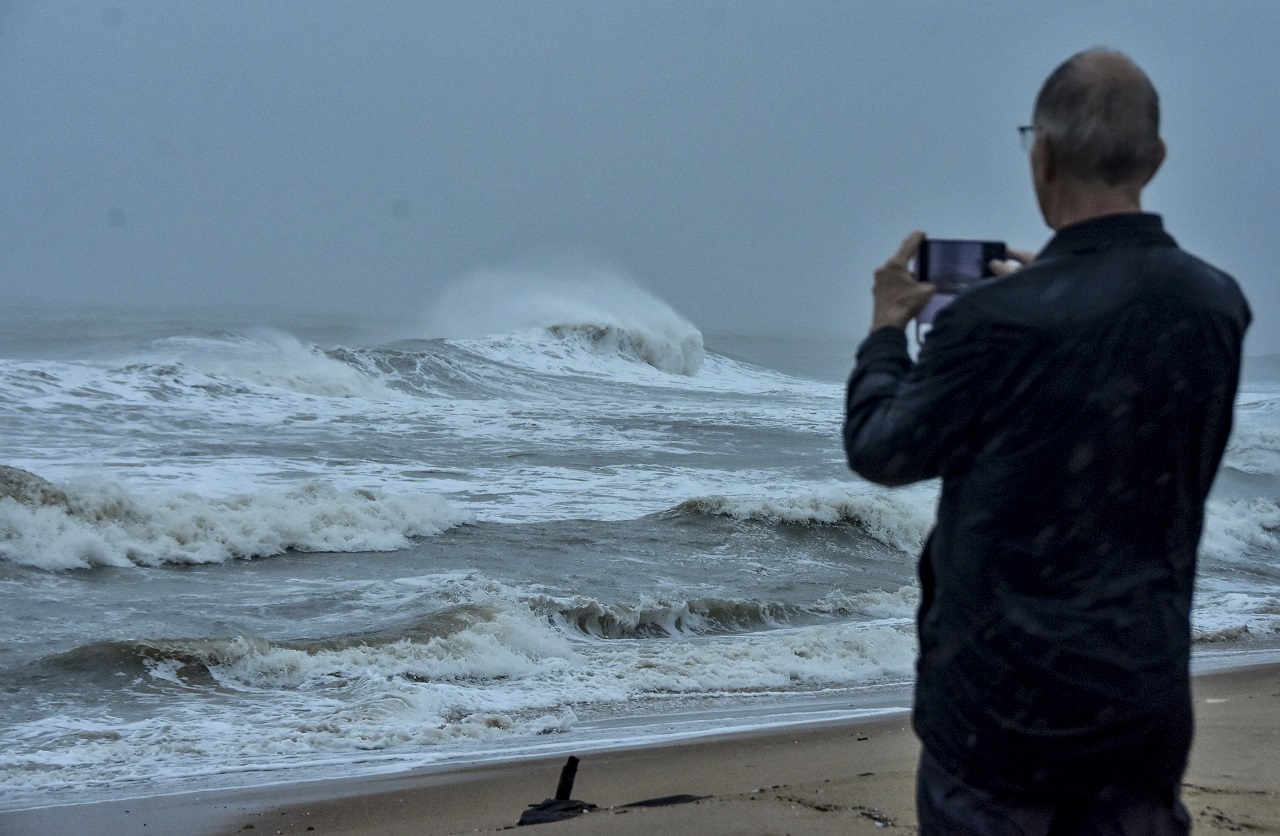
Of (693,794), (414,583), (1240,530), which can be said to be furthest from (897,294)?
(1240,530)

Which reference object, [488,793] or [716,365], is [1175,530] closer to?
[488,793]

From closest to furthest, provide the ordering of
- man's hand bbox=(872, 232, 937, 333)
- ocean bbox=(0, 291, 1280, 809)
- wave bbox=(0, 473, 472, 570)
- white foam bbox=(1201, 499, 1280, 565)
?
man's hand bbox=(872, 232, 937, 333) < ocean bbox=(0, 291, 1280, 809) < wave bbox=(0, 473, 472, 570) < white foam bbox=(1201, 499, 1280, 565)

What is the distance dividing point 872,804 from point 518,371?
26944 mm

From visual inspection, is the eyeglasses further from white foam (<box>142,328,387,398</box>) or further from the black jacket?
white foam (<box>142,328,387,398</box>)

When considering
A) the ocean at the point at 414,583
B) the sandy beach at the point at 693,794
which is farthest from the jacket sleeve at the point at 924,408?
the ocean at the point at 414,583

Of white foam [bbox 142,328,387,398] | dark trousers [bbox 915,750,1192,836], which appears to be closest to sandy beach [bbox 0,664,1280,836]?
dark trousers [bbox 915,750,1192,836]

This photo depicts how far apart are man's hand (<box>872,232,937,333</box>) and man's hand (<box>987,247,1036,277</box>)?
10 centimetres

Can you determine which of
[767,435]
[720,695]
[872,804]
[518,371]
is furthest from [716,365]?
[872,804]

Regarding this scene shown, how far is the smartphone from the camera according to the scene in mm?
1519

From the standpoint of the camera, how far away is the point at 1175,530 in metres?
1.29

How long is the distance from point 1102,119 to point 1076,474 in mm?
401

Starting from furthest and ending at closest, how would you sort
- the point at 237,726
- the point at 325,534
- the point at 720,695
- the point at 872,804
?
1. the point at 325,534
2. the point at 720,695
3. the point at 237,726
4. the point at 872,804

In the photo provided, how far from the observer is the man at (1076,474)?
125 cm

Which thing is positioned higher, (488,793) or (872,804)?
(872,804)
